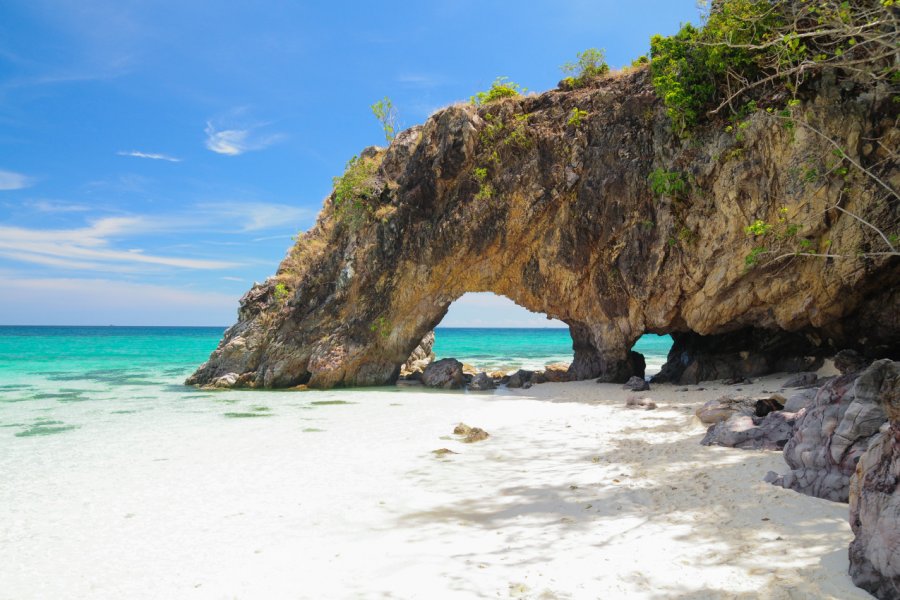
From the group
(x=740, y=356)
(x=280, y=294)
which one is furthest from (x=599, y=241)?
(x=280, y=294)

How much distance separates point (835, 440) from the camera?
510 cm

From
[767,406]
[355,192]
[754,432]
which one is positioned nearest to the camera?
[754,432]

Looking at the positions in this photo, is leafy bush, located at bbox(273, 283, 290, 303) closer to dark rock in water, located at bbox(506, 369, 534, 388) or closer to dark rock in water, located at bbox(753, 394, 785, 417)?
dark rock in water, located at bbox(506, 369, 534, 388)

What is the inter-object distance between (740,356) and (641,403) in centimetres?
630

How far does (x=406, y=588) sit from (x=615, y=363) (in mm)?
14907

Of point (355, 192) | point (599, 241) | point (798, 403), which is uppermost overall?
point (355, 192)

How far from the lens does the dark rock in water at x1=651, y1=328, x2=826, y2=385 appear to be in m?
14.9

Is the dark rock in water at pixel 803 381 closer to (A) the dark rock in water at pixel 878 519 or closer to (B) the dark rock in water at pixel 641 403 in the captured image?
(B) the dark rock in water at pixel 641 403

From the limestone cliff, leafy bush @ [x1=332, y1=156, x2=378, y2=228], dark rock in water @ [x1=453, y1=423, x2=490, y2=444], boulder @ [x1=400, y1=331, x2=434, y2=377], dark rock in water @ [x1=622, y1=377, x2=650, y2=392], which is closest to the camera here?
dark rock in water @ [x1=453, y1=423, x2=490, y2=444]

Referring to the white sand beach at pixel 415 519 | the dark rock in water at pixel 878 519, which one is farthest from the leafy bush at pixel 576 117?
the dark rock in water at pixel 878 519

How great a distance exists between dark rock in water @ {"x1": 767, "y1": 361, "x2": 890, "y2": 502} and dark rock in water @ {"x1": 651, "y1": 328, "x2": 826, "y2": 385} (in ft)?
33.4

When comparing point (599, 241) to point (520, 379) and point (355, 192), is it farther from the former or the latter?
point (355, 192)

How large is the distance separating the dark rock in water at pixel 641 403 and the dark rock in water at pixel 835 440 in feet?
20.2

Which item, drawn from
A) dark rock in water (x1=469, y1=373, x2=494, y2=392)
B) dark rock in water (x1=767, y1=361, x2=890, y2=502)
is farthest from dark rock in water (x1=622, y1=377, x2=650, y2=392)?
dark rock in water (x1=767, y1=361, x2=890, y2=502)
